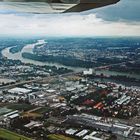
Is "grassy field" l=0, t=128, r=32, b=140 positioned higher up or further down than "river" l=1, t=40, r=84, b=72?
further down

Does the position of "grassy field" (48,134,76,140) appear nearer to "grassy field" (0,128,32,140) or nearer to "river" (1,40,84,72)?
"grassy field" (0,128,32,140)

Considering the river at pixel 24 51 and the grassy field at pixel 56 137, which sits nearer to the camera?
the grassy field at pixel 56 137

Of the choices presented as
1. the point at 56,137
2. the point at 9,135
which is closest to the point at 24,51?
the point at 9,135

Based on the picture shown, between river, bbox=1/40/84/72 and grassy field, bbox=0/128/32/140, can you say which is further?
river, bbox=1/40/84/72

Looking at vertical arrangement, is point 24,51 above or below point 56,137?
above

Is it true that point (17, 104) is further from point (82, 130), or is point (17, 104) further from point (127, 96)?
point (127, 96)

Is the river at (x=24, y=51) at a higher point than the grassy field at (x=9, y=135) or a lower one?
higher

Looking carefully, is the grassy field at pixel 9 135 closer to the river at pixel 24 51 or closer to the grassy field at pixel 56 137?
the grassy field at pixel 56 137

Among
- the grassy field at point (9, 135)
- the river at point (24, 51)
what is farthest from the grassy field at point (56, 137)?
the river at point (24, 51)

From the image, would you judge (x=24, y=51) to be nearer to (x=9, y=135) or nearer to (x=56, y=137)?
(x=9, y=135)

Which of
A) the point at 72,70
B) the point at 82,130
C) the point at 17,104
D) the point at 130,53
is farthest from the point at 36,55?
the point at 82,130

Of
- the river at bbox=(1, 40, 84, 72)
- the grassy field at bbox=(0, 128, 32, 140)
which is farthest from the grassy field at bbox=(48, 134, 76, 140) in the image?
the river at bbox=(1, 40, 84, 72)
